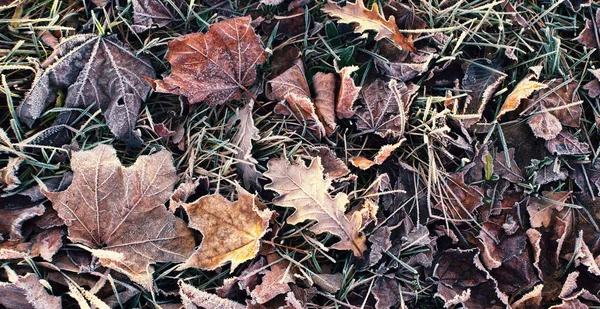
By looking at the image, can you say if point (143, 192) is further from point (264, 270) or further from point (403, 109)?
point (403, 109)

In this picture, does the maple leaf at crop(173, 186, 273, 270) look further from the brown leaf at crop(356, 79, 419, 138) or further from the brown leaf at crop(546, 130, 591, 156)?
the brown leaf at crop(546, 130, 591, 156)

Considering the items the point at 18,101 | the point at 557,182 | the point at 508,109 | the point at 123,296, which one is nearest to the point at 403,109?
the point at 508,109

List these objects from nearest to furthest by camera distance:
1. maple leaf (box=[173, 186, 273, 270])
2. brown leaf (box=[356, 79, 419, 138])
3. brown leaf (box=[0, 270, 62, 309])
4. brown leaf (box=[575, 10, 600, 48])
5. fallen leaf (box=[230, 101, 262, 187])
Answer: brown leaf (box=[0, 270, 62, 309])
maple leaf (box=[173, 186, 273, 270])
fallen leaf (box=[230, 101, 262, 187])
brown leaf (box=[356, 79, 419, 138])
brown leaf (box=[575, 10, 600, 48])

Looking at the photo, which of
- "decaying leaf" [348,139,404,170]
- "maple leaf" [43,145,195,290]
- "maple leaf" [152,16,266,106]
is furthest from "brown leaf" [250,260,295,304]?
"maple leaf" [152,16,266,106]

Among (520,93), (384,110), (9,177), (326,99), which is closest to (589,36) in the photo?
(520,93)

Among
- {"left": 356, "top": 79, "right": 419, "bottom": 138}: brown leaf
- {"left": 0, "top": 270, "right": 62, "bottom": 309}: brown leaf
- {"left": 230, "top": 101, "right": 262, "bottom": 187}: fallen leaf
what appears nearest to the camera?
{"left": 0, "top": 270, "right": 62, "bottom": 309}: brown leaf

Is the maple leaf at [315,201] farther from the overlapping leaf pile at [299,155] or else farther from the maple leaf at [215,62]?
the maple leaf at [215,62]
